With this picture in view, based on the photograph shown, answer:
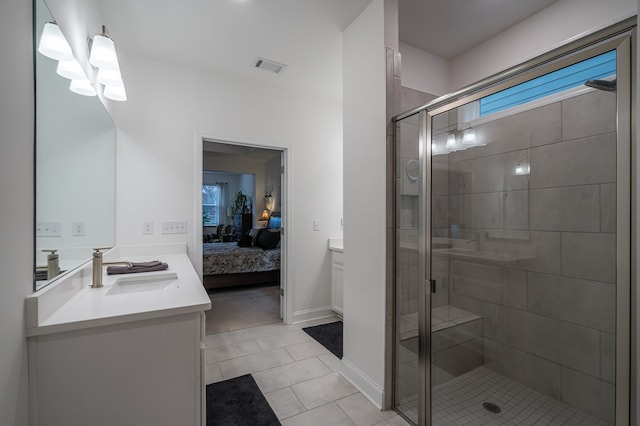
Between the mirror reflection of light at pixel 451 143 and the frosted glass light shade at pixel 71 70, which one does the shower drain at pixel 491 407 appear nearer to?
the mirror reflection of light at pixel 451 143

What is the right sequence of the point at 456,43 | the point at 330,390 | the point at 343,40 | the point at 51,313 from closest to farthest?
the point at 51,313
the point at 330,390
the point at 343,40
the point at 456,43

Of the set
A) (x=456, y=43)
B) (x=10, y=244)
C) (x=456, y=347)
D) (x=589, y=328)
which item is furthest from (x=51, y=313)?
(x=456, y=43)

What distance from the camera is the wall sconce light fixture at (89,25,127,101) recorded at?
1.69 metres

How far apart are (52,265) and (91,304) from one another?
8.8 inches

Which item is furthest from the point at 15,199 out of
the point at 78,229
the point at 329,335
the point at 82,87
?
the point at 329,335

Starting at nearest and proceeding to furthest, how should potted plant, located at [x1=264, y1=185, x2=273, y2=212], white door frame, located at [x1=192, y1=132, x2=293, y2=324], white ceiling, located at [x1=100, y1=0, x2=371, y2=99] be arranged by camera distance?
white ceiling, located at [x1=100, y1=0, x2=371, y2=99] < white door frame, located at [x1=192, y1=132, x2=293, y2=324] < potted plant, located at [x1=264, y1=185, x2=273, y2=212]

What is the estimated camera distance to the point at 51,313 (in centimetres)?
114

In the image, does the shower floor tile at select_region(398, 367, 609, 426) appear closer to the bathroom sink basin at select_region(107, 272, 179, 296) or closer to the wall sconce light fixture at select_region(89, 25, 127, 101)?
the bathroom sink basin at select_region(107, 272, 179, 296)

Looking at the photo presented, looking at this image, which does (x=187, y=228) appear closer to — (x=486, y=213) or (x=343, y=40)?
(x=343, y=40)

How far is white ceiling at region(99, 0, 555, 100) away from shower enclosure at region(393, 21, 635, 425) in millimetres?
1104

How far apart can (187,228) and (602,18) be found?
11.8 ft

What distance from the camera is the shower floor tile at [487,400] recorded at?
4.63 ft

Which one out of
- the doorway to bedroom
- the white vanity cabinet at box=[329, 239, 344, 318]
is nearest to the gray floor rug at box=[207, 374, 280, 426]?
the doorway to bedroom

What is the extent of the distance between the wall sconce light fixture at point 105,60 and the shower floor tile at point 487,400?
270cm
